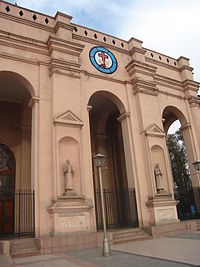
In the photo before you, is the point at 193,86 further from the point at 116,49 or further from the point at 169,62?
the point at 116,49

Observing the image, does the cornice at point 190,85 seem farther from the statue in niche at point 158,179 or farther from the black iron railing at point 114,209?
the black iron railing at point 114,209

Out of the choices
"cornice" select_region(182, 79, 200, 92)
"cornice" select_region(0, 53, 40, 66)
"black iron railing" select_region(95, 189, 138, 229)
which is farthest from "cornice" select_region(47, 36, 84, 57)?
"cornice" select_region(182, 79, 200, 92)

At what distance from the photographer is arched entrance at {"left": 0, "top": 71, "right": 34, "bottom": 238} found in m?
14.5

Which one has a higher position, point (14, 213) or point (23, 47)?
point (23, 47)

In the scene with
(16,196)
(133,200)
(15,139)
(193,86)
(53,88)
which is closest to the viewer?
(53,88)

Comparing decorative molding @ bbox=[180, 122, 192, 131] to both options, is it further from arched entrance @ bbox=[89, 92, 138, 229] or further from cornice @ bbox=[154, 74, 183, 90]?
arched entrance @ bbox=[89, 92, 138, 229]

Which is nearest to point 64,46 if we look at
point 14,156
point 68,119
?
point 68,119

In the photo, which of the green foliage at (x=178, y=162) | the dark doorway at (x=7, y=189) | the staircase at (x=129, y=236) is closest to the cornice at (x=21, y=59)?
the dark doorway at (x=7, y=189)

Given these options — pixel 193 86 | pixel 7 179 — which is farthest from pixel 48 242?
pixel 193 86

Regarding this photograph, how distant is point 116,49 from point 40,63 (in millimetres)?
5620

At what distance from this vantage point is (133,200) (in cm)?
1399

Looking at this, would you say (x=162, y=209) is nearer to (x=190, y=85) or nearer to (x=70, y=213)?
(x=70, y=213)

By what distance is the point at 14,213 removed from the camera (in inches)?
581

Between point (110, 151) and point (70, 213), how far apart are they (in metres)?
8.96
